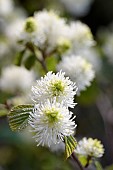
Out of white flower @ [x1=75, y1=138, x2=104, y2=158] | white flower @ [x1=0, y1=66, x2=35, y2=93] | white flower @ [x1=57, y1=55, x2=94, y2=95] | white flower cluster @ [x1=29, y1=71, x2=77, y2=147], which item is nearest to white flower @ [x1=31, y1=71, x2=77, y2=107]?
white flower cluster @ [x1=29, y1=71, x2=77, y2=147]

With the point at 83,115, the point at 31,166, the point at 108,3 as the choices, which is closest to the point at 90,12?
the point at 108,3

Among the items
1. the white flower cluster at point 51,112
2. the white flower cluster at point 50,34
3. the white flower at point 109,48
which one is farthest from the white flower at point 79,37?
the white flower at point 109,48

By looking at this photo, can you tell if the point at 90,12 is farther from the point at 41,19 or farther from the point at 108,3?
the point at 41,19

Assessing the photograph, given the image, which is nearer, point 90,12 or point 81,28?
point 81,28

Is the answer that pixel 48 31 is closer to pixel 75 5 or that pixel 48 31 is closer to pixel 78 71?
pixel 78 71

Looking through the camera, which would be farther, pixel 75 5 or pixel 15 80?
pixel 75 5

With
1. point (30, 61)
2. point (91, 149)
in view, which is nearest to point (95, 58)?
point (30, 61)

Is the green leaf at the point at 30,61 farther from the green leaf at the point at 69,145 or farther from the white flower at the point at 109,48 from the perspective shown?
the white flower at the point at 109,48
